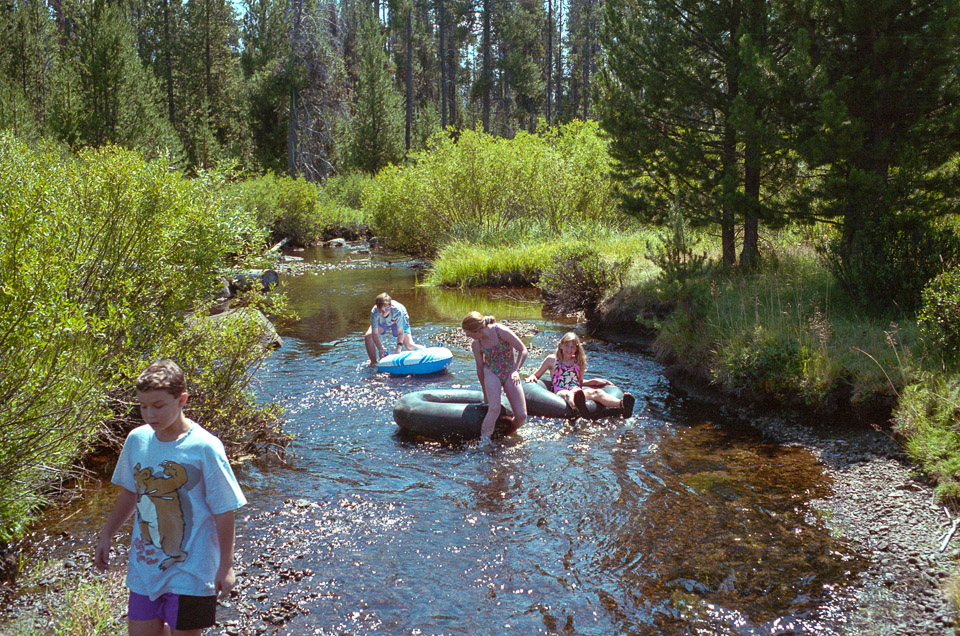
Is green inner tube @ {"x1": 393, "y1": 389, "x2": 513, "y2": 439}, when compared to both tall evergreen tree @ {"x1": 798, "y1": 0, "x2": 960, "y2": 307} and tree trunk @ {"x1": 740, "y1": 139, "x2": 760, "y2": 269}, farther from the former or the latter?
tree trunk @ {"x1": 740, "y1": 139, "x2": 760, "y2": 269}

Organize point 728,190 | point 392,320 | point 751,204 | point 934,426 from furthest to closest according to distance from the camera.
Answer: point 728,190
point 751,204
point 392,320
point 934,426

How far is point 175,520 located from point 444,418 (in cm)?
512

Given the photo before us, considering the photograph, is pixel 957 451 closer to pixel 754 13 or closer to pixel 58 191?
pixel 58 191

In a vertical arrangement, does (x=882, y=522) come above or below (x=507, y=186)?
below

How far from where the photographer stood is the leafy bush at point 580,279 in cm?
1536

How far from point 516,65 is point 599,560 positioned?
44440 millimetres

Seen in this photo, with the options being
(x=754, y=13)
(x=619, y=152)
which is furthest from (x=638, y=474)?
(x=754, y=13)

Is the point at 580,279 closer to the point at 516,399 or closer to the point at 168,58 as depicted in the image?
the point at 516,399

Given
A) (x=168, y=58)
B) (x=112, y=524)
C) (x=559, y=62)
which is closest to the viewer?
(x=112, y=524)

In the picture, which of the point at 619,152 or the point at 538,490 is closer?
the point at 538,490

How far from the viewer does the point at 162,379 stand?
303 centimetres

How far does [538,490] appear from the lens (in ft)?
22.1

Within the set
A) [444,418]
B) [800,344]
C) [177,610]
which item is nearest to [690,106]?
[800,344]

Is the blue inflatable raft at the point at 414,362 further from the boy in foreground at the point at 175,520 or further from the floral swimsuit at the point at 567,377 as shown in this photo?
the boy in foreground at the point at 175,520
